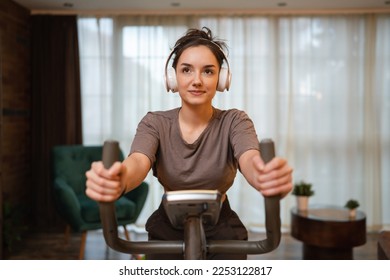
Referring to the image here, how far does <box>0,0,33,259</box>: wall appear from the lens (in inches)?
143

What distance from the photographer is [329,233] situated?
9.61 feet

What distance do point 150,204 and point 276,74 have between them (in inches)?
67.2

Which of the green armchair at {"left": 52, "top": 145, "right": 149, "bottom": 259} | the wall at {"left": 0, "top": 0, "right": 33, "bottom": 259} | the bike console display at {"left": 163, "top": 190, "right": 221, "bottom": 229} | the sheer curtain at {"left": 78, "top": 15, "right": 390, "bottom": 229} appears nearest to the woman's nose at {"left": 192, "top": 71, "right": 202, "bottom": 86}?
the bike console display at {"left": 163, "top": 190, "right": 221, "bottom": 229}

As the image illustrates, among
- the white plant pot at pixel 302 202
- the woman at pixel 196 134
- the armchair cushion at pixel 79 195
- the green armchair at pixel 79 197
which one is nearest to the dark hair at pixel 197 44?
the woman at pixel 196 134

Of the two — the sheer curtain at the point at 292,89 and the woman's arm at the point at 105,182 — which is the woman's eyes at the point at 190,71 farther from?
the sheer curtain at the point at 292,89

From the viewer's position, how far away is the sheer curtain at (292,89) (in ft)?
13.5

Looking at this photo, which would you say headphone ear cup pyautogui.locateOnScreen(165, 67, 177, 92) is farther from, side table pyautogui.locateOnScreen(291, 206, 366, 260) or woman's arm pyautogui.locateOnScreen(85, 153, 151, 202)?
side table pyautogui.locateOnScreen(291, 206, 366, 260)

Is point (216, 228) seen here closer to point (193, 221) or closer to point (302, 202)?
point (193, 221)

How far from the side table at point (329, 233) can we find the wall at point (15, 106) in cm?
231

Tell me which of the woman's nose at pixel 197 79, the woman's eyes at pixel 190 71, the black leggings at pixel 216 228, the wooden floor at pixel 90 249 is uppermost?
the woman's eyes at pixel 190 71

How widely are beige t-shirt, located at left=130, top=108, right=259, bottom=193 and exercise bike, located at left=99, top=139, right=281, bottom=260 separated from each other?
204 mm

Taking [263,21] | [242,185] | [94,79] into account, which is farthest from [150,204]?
[263,21]
